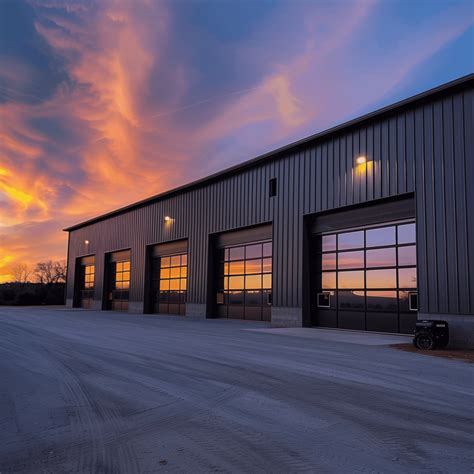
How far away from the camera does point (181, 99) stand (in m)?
23.6

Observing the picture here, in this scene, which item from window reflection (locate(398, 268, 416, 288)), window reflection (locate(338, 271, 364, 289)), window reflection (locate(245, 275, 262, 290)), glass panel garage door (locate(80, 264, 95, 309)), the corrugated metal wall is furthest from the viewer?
glass panel garage door (locate(80, 264, 95, 309))

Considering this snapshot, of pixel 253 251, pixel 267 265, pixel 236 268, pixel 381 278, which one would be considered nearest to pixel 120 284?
pixel 236 268

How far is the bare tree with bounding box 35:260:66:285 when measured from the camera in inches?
3378

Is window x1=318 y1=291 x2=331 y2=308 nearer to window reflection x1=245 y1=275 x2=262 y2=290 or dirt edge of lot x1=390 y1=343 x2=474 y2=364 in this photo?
window reflection x1=245 y1=275 x2=262 y2=290

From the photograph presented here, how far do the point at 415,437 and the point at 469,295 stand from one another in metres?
11.3

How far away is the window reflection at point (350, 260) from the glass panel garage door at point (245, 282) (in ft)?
17.0

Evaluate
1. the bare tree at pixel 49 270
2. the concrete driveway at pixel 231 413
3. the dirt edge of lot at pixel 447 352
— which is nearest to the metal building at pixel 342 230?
the dirt edge of lot at pixel 447 352

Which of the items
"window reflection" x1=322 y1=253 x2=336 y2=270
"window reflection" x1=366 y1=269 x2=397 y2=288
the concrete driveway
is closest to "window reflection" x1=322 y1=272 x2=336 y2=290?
"window reflection" x1=322 y1=253 x2=336 y2=270

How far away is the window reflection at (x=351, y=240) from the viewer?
774 inches

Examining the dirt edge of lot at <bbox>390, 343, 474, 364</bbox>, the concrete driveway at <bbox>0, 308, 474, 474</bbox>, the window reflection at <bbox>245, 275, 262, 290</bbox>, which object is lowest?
the dirt edge of lot at <bbox>390, 343, 474, 364</bbox>

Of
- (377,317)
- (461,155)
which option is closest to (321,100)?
(461,155)

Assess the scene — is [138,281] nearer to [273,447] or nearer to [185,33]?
[185,33]

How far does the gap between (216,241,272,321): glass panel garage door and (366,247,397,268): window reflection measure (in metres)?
6.83

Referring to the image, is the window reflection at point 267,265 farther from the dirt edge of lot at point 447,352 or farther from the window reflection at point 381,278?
the dirt edge of lot at point 447,352
